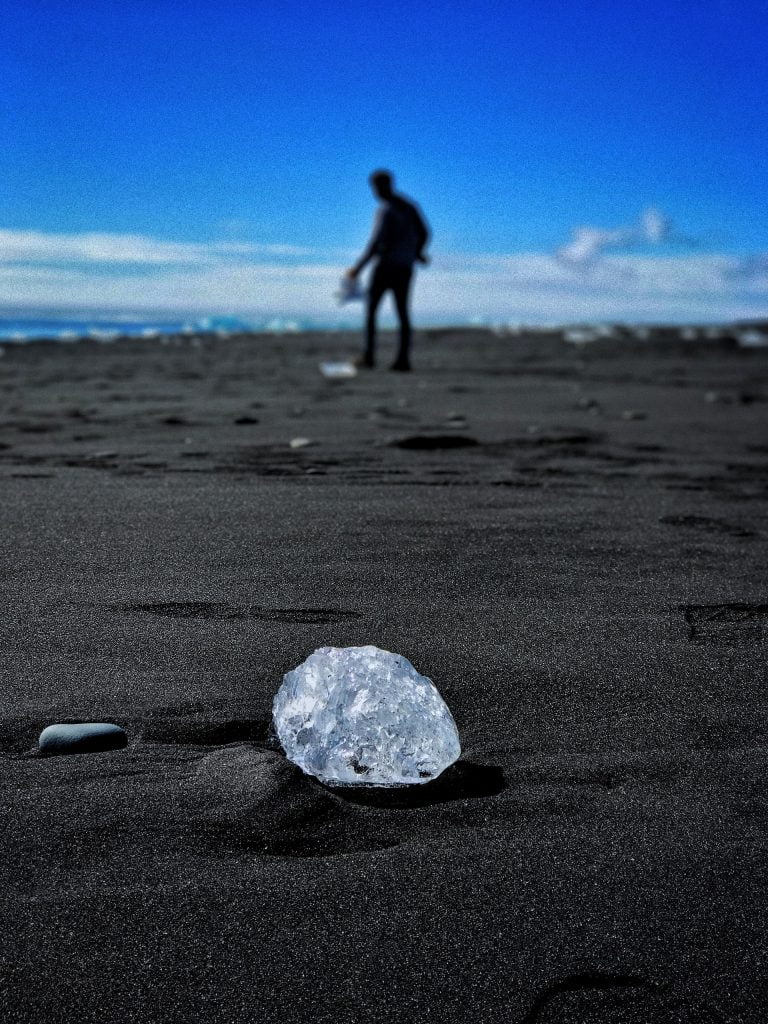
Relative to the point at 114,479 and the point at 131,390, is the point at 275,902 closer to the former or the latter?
the point at 114,479

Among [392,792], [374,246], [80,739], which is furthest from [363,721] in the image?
[374,246]

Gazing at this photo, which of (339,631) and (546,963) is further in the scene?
(339,631)

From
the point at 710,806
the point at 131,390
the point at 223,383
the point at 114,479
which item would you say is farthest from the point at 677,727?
the point at 223,383

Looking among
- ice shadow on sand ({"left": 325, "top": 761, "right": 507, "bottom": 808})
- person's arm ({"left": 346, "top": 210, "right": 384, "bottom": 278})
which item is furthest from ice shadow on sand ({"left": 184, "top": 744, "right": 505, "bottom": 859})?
person's arm ({"left": 346, "top": 210, "right": 384, "bottom": 278})

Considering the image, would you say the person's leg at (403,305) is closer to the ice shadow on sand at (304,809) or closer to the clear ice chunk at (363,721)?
the clear ice chunk at (363,721)

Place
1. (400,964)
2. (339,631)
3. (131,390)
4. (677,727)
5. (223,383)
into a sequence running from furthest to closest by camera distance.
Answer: (223,383), (131,390), (339,631), (677,727), (400,964)

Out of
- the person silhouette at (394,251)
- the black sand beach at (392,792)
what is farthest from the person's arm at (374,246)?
the black sand beach at (392,792)
